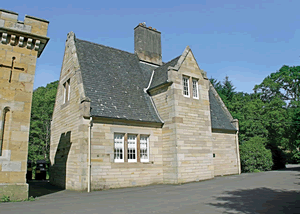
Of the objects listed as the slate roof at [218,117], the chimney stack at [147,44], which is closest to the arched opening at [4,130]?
the chimney stack at [147,44]

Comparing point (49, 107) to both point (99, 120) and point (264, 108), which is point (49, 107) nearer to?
point (99, 120)

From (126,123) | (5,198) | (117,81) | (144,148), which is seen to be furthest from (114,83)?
(5,198)

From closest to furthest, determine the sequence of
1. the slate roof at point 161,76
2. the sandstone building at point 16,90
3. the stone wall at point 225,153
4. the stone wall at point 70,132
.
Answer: the sandstone building at point 16,90
the stone wall at point 70,132
the slate roof at point 161,76
the stone wall at point 225,153

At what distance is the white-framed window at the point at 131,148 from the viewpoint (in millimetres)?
16188

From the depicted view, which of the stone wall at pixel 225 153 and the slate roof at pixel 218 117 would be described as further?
the slate roof at pixel 218 117

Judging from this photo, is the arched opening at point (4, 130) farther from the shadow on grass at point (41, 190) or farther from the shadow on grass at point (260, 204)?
the shadow on grass at point (260, 204)

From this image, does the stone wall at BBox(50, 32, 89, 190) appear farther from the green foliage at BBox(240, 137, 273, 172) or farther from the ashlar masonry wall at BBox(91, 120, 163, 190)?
the green foliage at BBox(240, 137, 273, 172)

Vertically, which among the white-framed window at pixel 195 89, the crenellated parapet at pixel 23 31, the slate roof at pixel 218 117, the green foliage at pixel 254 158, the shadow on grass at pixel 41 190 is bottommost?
the shadow on grass at pixel 41 190

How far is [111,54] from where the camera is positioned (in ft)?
68.0

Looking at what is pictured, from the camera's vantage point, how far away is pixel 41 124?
39719mm

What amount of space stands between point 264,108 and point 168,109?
1916 cm

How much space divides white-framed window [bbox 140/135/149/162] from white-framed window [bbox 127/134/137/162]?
0.57m

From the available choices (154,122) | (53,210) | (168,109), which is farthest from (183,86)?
(53,210)

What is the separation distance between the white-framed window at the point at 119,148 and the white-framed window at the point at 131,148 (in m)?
0.48
